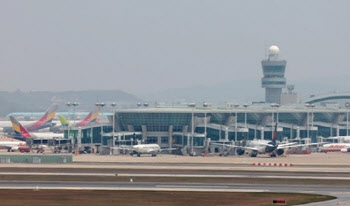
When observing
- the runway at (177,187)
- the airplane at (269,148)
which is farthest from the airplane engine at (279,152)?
the runway at (177,187)

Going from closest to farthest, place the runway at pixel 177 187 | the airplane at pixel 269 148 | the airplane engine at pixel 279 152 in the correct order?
the runway at pixel 177 187, the airplane at pixel 269 148, the airplane engine at pixel 279 152

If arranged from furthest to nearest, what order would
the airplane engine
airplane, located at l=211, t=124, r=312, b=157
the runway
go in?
1. the airplane engine
2. airplane, located at l=211, t=124, r=312, b=157
3. the runway

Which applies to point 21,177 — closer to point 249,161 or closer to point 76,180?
point 76,180

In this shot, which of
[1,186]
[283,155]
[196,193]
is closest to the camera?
[196,193]

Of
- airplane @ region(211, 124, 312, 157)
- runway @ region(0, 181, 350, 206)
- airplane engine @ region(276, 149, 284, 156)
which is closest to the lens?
runway @ region(0, 181, 350, 206)

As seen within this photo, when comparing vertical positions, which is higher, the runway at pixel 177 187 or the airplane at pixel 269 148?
the airplane at pixel 269 148

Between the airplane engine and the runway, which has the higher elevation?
the airplane engine

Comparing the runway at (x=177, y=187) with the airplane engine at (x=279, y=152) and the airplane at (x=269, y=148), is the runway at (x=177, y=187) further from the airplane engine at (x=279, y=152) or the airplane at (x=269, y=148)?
the airplane engine at (x=279, y=152)

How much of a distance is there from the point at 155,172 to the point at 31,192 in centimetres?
3755

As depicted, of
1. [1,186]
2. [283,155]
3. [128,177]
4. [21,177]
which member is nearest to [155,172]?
[128,177]

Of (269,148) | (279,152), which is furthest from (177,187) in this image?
(279,152)

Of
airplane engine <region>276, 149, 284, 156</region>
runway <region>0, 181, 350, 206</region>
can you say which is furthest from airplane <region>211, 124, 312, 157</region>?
runway <region>0, 181, 350, 206</region>

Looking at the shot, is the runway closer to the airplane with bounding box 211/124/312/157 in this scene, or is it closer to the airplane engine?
the airplane with bounding box 211/124/312/157

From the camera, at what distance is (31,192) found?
106 meters
